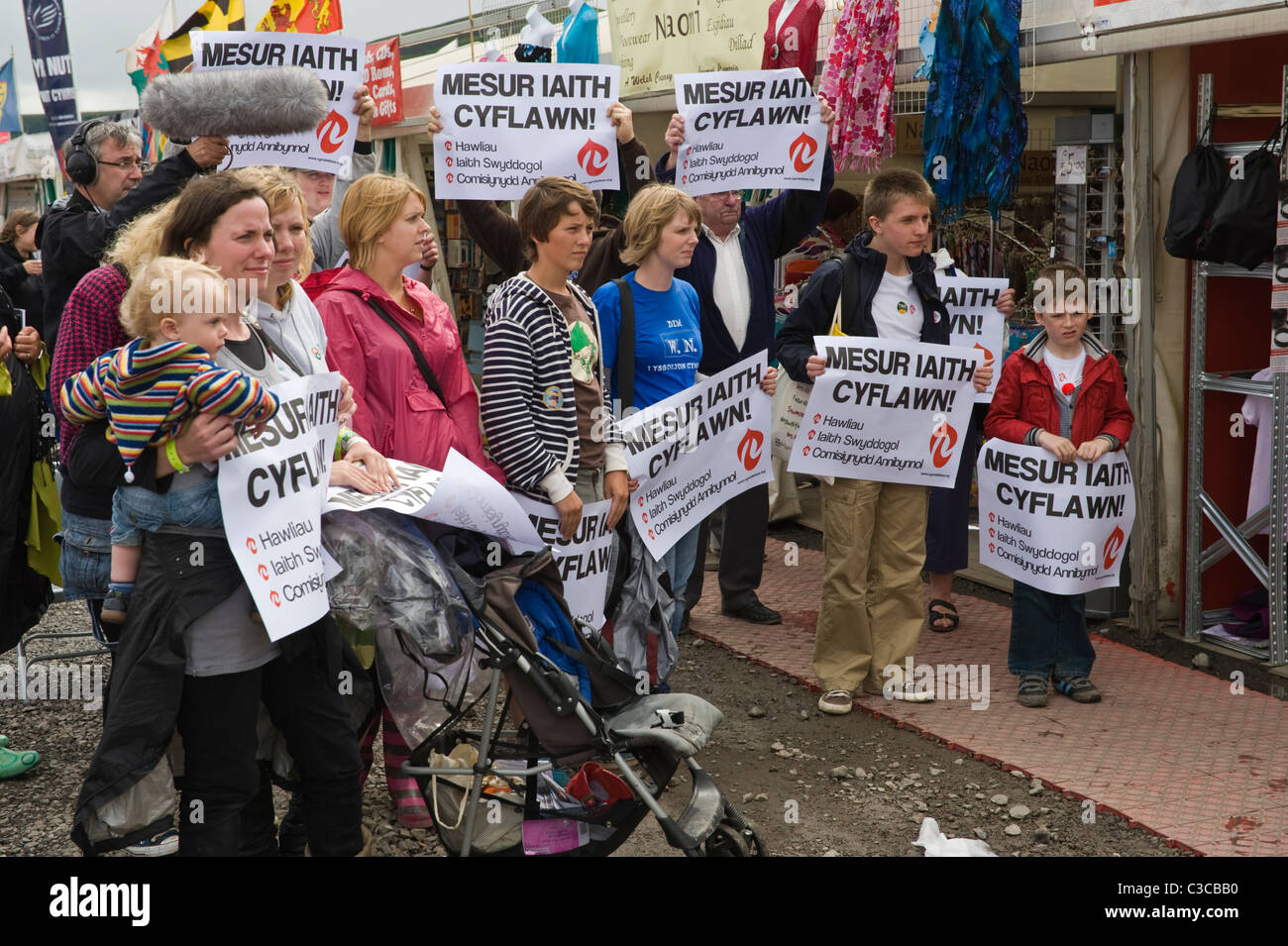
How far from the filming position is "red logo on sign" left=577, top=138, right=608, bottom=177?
6.20 meters

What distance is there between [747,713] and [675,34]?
4935mm

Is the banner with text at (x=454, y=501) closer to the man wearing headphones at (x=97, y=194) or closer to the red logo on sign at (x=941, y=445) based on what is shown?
the man wearing headphones at (x=97, y=194)

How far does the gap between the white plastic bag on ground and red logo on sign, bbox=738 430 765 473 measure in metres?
1.80

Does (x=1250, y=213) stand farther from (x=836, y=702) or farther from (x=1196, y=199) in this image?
(x=836, y=702)

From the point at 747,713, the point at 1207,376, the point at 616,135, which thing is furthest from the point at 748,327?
the point at 1207,376

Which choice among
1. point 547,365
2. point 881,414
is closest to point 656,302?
point 547,365

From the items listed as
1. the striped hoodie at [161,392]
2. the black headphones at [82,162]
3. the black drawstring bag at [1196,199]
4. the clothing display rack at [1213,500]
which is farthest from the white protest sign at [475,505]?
the clothing display rack at [1213,500]

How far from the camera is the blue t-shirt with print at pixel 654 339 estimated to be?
512 cm

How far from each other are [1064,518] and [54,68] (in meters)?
14.2

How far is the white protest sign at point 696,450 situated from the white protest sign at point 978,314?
1254mm

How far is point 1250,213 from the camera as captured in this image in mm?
5680

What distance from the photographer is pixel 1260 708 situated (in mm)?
5602

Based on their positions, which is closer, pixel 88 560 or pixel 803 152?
pixel 88 560

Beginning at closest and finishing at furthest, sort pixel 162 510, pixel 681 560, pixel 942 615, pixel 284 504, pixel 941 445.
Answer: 1. pixel 162 510
2. pixel 284 504
3. pixel 681 560
4. pixel 941 445
5. pixel 942 615
